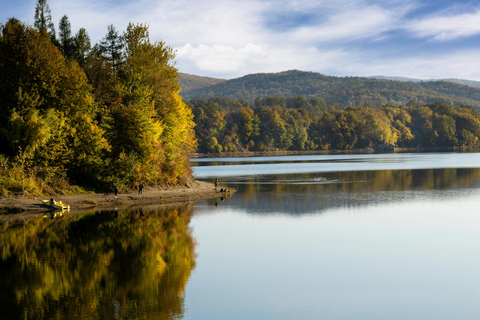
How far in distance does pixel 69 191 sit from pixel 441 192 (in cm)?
3583

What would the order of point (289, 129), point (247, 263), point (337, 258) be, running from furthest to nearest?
point (289, 129), point (337, 258), point (247, 263)

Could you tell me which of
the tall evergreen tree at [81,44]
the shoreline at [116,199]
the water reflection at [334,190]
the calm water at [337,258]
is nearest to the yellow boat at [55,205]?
the shoreline at [116,199]

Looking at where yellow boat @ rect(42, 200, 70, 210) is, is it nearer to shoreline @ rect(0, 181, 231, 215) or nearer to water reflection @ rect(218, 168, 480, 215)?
shoreline @ rect(0, 181, 231, 215)

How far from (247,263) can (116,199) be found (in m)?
21.2

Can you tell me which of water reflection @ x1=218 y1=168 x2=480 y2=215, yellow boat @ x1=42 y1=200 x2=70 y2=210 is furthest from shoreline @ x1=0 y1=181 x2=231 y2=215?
water reflection @ x1=218 y1=168 x2=480 y2=215

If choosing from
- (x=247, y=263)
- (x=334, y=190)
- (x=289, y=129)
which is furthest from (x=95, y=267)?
(x=289, y=129)

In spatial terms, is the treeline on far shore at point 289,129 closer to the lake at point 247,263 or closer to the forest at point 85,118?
the forest at point 85,118

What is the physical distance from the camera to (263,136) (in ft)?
604

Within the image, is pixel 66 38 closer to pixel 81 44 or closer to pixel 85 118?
pixel 81 44

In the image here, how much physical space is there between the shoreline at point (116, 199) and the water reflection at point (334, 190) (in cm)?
394

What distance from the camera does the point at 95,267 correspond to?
20.0 meters

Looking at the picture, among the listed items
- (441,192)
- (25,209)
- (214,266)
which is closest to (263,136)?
(441,192)

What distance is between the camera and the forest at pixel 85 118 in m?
37.5

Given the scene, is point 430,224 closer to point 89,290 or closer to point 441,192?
point 441,192
